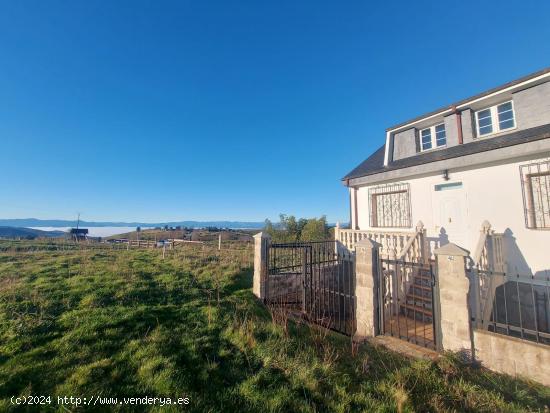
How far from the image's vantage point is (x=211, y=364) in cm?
387

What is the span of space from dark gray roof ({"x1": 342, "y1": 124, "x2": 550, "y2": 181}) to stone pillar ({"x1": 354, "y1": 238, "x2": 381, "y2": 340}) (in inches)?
222

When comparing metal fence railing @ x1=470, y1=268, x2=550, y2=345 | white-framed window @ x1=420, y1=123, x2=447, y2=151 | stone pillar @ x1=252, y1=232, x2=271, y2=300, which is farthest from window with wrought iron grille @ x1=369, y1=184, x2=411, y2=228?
stone pillar @ x1=252, y1=232, x2=271, y2=300

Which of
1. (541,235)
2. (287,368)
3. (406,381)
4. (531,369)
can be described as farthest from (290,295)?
(541,235)

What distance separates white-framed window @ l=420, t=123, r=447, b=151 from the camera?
32.8 ft

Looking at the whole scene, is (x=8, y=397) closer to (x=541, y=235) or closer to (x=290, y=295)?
(x=290, y=295)

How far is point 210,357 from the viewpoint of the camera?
4.11 m

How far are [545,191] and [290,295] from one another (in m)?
8.24

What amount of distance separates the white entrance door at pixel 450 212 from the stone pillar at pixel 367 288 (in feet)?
17.1

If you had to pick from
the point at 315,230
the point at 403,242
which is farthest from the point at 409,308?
the point at 315,230

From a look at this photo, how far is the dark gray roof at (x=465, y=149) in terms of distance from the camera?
6798mm

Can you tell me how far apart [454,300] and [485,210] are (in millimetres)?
5475

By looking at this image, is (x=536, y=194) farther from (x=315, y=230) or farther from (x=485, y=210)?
(x=315, y=230)

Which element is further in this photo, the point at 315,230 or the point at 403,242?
the point at 315,230

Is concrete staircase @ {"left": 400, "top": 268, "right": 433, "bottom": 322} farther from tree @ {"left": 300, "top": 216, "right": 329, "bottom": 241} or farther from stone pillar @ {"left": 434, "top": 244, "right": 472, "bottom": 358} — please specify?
tree @ {"left": 300, "top": 216, "right": 329, "bottom": 241}
